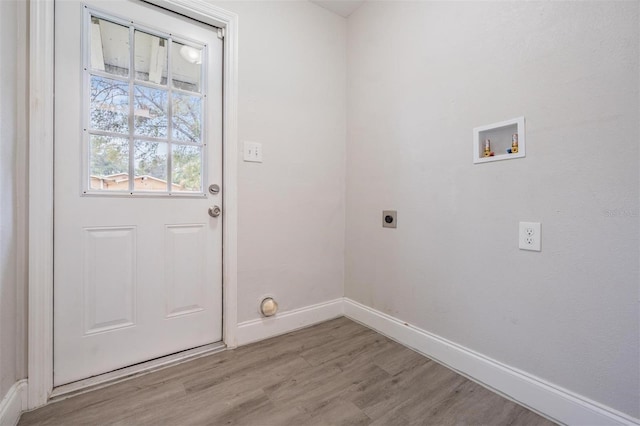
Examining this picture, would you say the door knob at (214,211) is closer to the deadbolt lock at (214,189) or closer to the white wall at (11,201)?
the deadbolt lock at (214,189)

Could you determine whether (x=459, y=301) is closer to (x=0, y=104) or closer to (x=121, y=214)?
(x=121, y=214)

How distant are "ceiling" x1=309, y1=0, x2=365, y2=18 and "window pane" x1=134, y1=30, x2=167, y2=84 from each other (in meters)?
1.14

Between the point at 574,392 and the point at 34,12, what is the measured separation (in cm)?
274

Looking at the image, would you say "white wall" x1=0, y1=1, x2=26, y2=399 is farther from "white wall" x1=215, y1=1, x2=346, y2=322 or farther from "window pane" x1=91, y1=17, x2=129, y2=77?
"white wall" x1=215, y1=1, x2=346, y2=322

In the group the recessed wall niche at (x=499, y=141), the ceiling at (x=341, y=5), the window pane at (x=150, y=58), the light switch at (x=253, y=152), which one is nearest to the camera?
the recessed wall niche at (x=499, y=141)

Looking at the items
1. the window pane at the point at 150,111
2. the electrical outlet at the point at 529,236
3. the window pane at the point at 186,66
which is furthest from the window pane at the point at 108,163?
the electrical outlet at the point at 529,236

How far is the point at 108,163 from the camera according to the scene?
1.40m

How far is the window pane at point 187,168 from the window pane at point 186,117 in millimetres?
62

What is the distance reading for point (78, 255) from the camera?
1329mm

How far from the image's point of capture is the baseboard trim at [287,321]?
68.7 inches

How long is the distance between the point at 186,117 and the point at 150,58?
0.33 meters

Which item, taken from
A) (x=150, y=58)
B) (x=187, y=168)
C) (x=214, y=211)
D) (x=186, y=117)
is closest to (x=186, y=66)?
(x=150, y=58)

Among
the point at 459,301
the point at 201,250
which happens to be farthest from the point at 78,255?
the point at 459,301

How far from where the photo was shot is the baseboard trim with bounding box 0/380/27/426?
3.34 ft
